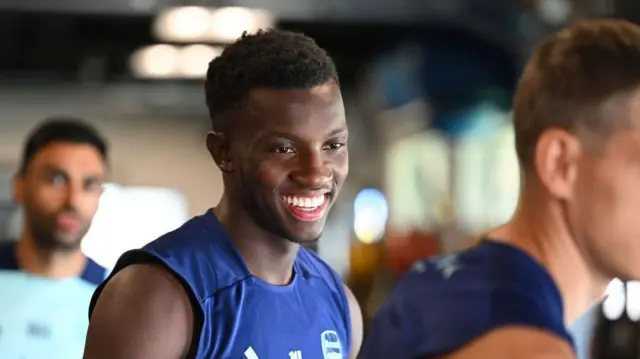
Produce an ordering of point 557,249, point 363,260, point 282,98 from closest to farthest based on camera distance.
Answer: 1. point 557,249
2. point 282,98
3. point 363,260

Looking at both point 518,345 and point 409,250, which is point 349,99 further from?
point 518,345

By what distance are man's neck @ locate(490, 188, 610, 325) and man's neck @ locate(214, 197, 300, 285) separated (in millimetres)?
542

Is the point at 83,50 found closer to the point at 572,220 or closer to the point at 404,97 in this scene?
the point at 404,97

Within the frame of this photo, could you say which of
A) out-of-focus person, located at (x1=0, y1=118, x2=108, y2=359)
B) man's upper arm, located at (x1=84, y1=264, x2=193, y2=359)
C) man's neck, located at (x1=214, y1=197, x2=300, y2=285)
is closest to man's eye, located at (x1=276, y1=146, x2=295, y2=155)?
man's neck, located at (x1=214, y1=197, x2=300, y2=285)

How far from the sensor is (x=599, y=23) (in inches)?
44.5

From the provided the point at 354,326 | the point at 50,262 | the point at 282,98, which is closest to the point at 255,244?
the point at 282,98

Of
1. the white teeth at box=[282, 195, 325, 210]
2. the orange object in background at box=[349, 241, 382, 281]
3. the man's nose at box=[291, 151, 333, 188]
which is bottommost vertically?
the orange object in background at box=[349, 241, 382, 281]

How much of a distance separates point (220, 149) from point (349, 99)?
226 inches

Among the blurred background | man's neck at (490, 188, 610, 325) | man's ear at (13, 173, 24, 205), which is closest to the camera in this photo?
man's neck at (490, 188, 610, 325)

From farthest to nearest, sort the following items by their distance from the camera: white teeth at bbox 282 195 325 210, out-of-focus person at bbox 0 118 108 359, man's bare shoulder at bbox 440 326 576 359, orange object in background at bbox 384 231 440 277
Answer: orange object in background at bbox 384 231 440 277, out-of-focus person at bbox 0 118 108 359, white teeth at bbox 282 195 325 210, man's bare shoulder at bbox 440 326 576 359

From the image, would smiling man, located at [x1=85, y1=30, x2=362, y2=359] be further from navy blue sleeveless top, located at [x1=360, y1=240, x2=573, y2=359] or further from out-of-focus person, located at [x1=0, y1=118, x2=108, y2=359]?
out-of-focus person, located at [x1=0, y1=118, x2=108, y2=359]

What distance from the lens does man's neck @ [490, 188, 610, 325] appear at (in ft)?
3.48

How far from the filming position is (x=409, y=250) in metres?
5.61

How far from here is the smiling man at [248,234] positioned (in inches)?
55.2
